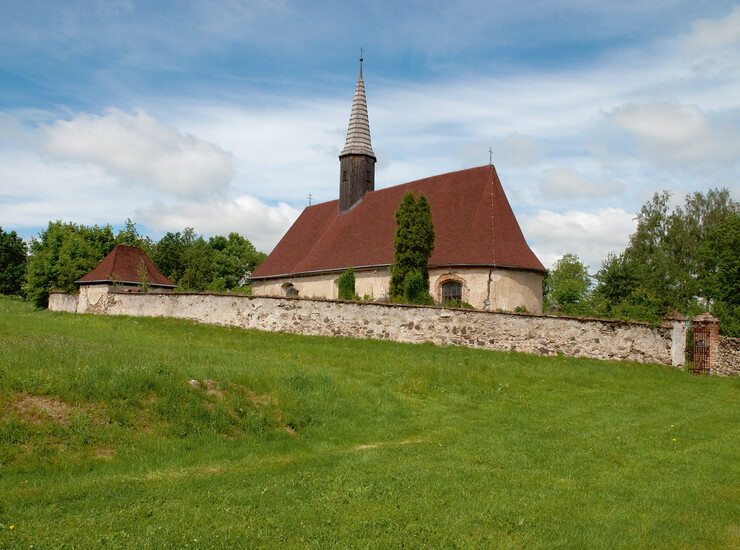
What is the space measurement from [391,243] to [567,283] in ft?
100

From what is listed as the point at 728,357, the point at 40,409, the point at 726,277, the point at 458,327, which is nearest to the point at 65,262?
the point at 458,327

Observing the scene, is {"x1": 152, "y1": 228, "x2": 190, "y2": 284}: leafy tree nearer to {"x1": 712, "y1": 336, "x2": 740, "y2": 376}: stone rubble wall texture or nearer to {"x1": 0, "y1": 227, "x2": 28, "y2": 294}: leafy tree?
{"x1": 0, "y1": 227, "x2": 28, "y2": 294}: leafy tree

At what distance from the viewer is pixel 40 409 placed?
7.85 m

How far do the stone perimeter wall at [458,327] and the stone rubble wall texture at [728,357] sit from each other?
6.58 feet

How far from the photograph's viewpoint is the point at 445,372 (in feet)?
43.5

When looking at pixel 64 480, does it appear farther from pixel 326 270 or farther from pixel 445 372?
pixel 326 270

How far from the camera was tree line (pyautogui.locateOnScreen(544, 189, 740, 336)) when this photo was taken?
85.0 feet

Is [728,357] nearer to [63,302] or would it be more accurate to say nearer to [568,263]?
[63,302]

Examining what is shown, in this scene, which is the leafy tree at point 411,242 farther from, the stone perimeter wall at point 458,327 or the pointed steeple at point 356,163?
the pointed steeple at point 356,163

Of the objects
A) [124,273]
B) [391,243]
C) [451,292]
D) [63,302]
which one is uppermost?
[391,243]

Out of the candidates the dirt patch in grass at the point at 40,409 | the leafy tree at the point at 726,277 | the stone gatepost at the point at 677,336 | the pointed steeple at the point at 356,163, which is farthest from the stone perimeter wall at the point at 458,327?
the pointed steeple at the point at 356,163

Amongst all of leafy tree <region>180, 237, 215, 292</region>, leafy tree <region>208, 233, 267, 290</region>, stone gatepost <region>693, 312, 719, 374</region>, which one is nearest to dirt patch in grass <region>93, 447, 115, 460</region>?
stone gatepost <region>693, 312, 719, 374</region>

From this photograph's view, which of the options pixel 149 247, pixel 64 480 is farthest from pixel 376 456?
pixel 149 247

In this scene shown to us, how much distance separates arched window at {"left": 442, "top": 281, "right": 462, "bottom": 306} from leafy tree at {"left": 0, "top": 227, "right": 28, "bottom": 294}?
177 feet
